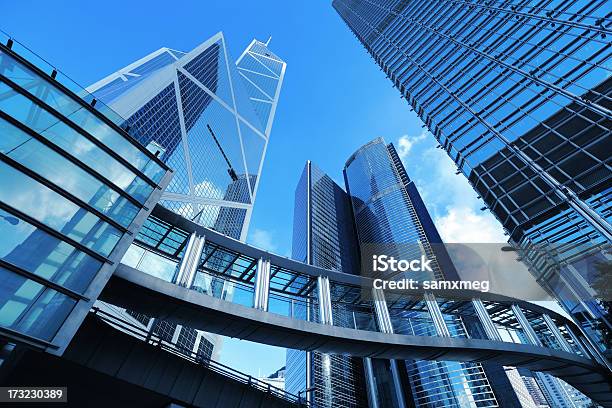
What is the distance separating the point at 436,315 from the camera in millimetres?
20766

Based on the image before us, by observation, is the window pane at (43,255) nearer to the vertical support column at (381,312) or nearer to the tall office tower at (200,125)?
the vertical support column at (381,312)

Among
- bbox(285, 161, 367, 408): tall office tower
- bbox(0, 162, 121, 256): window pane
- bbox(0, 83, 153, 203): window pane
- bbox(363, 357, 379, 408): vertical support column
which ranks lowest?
bbox(0, 162, 121, 256): window pane

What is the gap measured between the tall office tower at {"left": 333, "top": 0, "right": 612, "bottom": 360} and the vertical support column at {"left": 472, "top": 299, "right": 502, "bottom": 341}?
7366mm

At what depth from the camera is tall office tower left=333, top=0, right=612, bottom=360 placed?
72.8ft

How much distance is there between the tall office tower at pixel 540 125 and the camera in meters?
22.2

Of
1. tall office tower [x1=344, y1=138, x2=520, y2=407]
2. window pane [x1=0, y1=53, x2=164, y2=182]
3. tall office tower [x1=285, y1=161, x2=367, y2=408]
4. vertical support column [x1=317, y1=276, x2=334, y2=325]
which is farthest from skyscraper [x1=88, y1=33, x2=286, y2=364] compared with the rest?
vertical support column [x1=317, y1=276, x2=334, y2=325]

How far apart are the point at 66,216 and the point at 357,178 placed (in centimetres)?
14226

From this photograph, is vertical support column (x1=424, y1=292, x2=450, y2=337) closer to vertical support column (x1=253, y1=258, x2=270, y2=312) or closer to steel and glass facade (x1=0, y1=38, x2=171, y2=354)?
vertical support column (x1=253, y1=258, x2=270, y2=312)

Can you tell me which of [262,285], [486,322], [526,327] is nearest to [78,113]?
[262,285]

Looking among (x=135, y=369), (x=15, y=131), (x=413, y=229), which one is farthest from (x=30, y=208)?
(x=413, y=229)

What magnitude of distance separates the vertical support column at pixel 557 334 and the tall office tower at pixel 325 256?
17711 millimetres

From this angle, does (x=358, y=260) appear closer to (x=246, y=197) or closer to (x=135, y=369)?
(x=246, y=197)

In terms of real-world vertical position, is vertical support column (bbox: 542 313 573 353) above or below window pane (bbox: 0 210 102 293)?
above

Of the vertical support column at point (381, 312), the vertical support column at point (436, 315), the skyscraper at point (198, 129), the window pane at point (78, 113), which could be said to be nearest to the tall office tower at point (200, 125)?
the skyscraper at point (198, 129)
